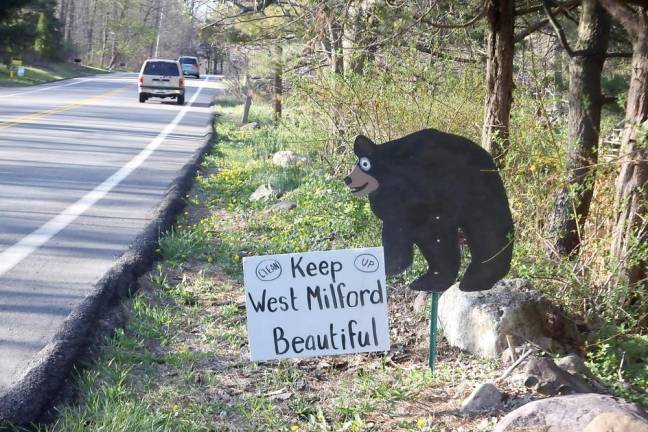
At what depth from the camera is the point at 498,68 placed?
23.3 feet

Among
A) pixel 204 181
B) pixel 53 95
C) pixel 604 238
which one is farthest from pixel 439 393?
pixel 53 95

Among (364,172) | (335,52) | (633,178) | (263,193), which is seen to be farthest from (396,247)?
(335,52)

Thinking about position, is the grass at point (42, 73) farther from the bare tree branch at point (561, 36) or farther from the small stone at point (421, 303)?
the small stone at point (421, 303)

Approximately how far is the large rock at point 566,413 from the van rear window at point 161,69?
2646 centimetres

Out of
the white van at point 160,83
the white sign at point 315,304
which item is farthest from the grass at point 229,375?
the white van at point 160,83

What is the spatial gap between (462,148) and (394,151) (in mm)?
371

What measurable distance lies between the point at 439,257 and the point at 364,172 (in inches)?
24.5

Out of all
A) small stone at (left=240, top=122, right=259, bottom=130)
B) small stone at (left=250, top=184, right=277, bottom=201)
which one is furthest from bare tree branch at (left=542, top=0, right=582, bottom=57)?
small stone at (left=240, top=122, right=259, bottom=130)

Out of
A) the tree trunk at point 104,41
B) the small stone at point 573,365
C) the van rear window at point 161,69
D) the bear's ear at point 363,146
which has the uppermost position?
the tree trunk at point 104,41

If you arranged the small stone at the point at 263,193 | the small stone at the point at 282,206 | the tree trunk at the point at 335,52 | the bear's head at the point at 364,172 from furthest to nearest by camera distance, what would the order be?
the tree trunk at the point at 335,52
the small stone at the point at 263,193
the small stone at the point at 282,206
the bear's head at the point at 364,172

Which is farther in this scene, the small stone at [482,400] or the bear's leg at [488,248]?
the bear's leg at [488,248]

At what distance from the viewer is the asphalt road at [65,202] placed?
5.49 m

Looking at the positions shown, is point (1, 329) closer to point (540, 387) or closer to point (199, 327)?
point (199, 327)

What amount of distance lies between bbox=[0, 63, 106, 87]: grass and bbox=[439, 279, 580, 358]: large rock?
110 ft
